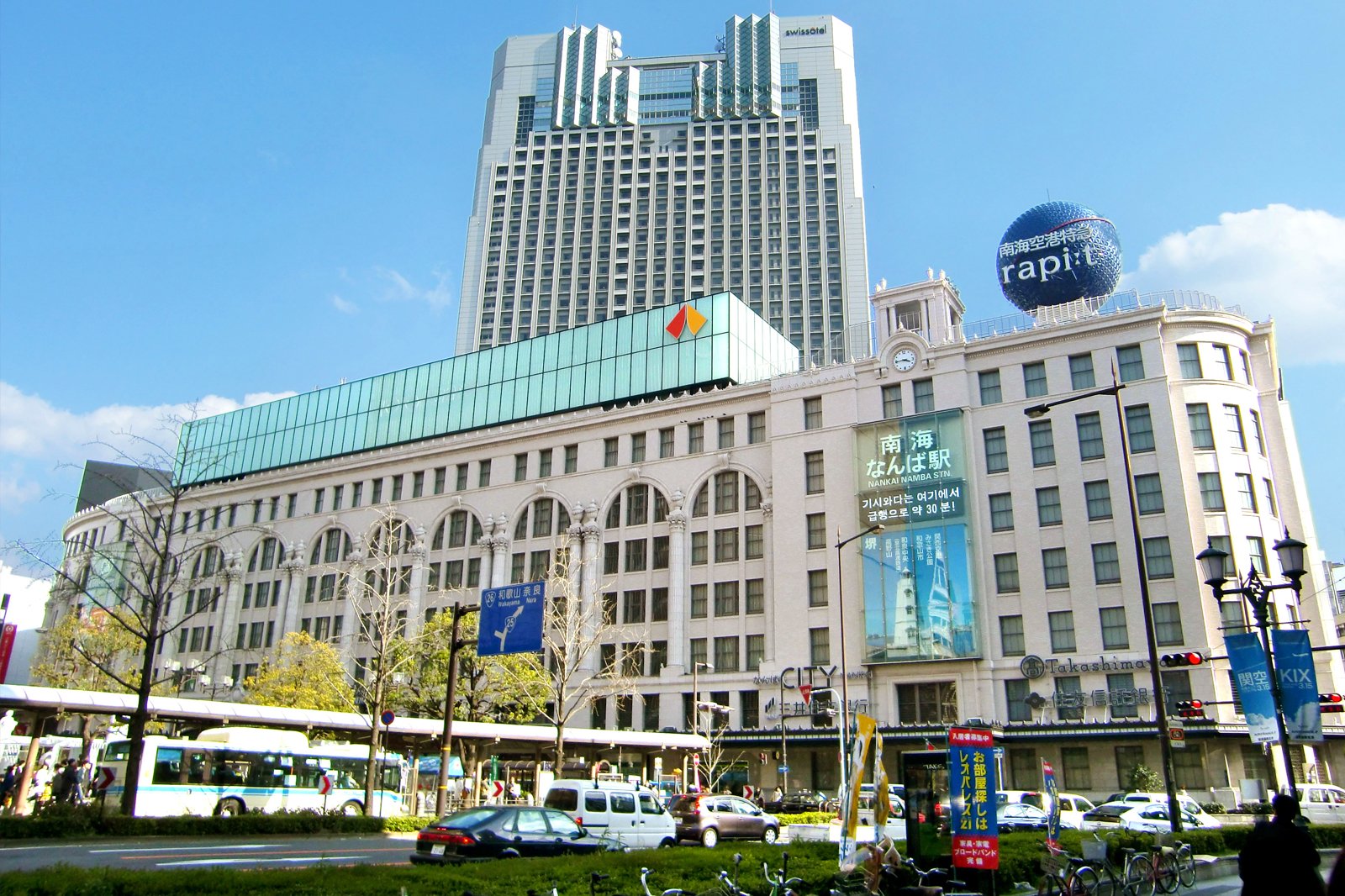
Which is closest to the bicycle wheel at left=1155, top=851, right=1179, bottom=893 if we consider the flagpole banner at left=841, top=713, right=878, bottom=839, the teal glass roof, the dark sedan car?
the flagpole banner at left=841, top=713, right=878, bottom=839

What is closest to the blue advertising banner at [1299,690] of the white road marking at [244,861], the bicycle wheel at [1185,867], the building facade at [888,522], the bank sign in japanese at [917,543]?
the bicycle wheel at [1185,867]

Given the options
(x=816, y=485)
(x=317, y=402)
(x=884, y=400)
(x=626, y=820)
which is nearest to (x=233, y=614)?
(x=317, y=402)

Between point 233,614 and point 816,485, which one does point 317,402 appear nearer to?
point 233,614

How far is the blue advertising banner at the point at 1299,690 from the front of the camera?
18719mm

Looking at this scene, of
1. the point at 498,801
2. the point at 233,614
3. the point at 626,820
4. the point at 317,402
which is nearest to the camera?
the point at 626,820

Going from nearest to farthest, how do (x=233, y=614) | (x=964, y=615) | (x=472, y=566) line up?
(x=964, y=615)
(x=472, y=566)
(x=233, y=614)

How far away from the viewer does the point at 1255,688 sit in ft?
63.8

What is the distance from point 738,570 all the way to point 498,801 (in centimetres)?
2254

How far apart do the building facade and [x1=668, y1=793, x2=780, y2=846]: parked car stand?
9.90 meters

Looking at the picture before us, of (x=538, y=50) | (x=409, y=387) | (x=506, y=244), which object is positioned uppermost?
(x=538, y=50)

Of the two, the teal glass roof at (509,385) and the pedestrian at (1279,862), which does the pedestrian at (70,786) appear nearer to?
the teal glass roof at (509,385)

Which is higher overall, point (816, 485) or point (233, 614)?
point (816, 485)

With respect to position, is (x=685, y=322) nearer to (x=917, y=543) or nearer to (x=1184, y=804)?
(x=917, y=543)

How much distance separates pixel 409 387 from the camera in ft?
268
